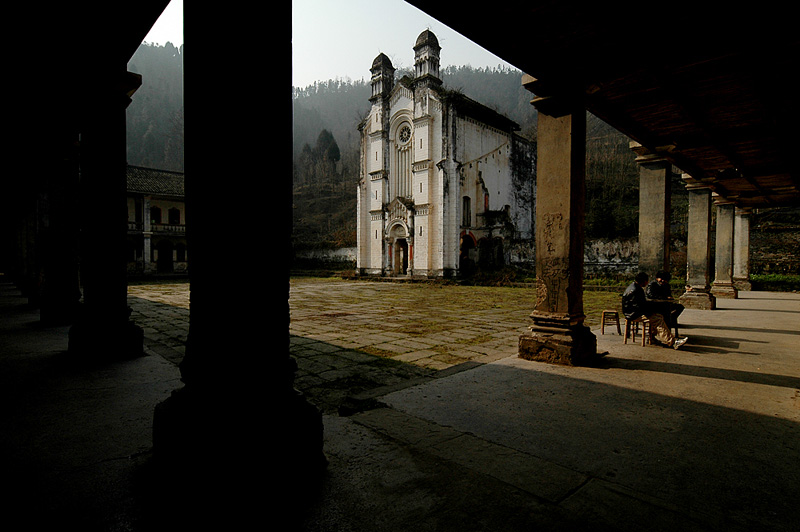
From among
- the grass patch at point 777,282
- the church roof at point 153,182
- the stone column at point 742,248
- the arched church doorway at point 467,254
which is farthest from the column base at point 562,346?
the church roof at point 153,182

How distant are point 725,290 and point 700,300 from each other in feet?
12.3

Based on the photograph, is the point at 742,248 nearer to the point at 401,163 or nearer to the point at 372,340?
the point at 372,340

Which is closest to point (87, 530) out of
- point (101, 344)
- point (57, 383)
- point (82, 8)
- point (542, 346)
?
point (57, 383)

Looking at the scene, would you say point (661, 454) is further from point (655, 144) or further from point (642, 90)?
point (655, 144)

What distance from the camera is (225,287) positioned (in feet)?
6.38

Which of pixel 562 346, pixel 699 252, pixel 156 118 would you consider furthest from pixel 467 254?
pixel 156 118

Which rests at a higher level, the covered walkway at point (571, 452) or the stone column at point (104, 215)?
the stone column at point (104, 215)

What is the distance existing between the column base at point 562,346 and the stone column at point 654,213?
12.3 feet

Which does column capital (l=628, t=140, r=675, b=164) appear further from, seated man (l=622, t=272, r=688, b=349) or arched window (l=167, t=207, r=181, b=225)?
arched window (l=167, t=207, r=181, b=225)

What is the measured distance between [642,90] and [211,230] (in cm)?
540

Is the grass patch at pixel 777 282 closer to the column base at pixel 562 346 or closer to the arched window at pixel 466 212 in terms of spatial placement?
the arched window at pixel 466 212

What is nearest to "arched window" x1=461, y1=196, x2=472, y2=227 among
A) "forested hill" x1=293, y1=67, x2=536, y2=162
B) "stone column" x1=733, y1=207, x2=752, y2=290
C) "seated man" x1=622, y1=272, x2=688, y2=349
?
"stone column" x1=733, y1=207, x2=752, y2=290

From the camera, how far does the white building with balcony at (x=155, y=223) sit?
96.5 ft

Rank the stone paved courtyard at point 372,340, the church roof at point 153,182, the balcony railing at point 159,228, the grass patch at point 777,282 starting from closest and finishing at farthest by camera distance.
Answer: the stone paved courtyard at point 372,340, the grass patch at point 777,282, the balcony railing at point 159,228, the church roof at point 153,182
